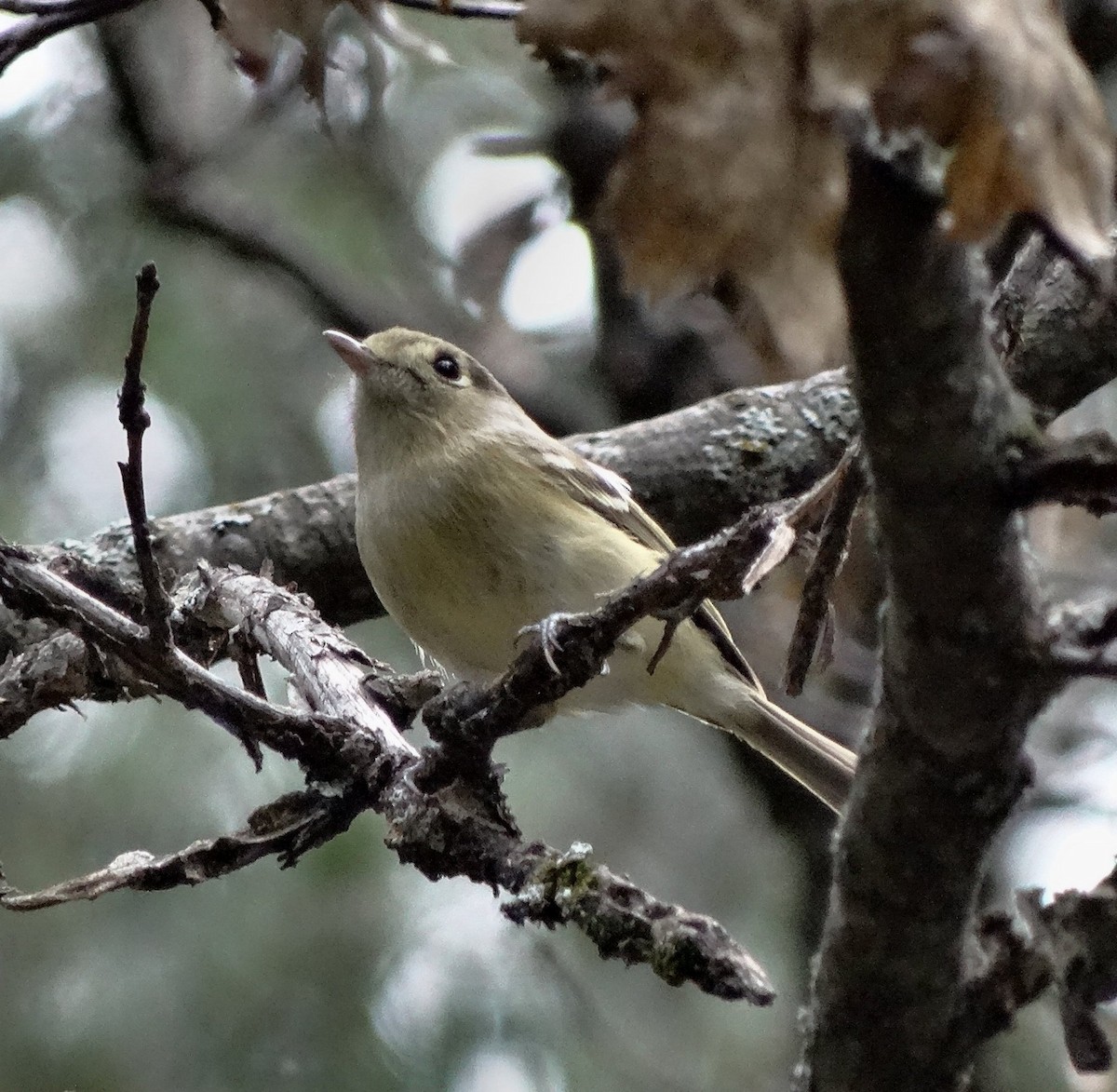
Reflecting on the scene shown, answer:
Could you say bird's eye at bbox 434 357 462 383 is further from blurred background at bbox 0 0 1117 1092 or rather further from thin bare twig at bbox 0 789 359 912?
thin bare twig at bbox 0 789 359 912

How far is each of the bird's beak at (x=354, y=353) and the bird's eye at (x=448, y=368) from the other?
0.59 feet

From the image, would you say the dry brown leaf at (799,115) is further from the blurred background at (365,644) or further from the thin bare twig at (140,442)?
the blurred background at (365,644)

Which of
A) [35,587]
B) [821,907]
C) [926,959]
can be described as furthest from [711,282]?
[821,907]

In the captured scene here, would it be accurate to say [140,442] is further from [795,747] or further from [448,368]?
[795,747]

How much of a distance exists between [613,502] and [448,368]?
26.5 inches

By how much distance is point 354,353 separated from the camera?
12.4 feet

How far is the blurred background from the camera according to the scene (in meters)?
4.36

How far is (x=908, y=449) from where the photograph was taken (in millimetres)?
1400

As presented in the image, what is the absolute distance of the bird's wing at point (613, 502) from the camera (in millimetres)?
3547

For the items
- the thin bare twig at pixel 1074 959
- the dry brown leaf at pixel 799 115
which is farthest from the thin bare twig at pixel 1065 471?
the thin bare twig at pixel 1074 959

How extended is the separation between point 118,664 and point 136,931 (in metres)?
2.33

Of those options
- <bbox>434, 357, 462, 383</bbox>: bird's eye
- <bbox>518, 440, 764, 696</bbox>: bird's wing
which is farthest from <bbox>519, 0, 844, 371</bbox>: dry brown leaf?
<bbox>434, 357, 462, 383</bbox>: bird's eye

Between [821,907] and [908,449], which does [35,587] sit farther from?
[821,907]

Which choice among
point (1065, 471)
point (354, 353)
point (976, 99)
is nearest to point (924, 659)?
point (1065, 471)
